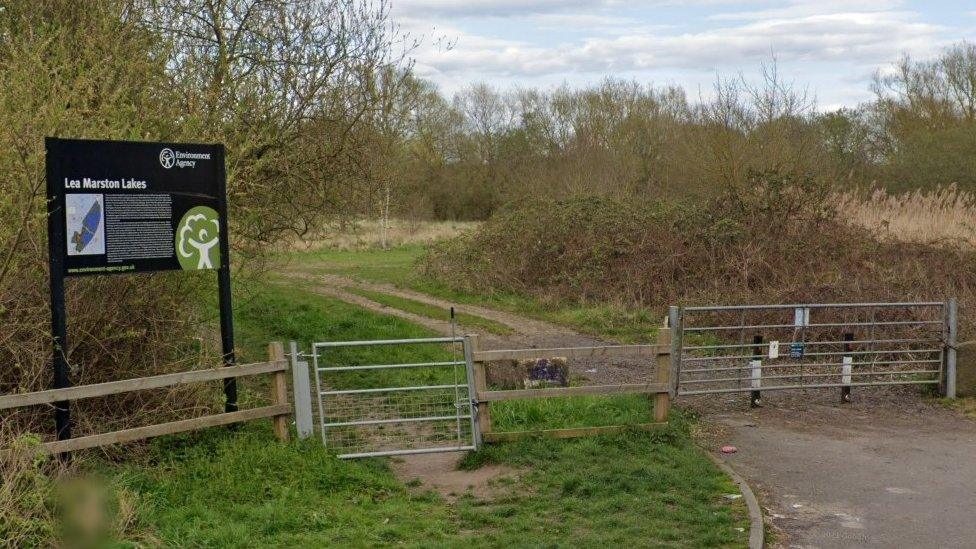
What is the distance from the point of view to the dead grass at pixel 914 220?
70.9ft

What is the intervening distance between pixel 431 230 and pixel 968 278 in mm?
30972

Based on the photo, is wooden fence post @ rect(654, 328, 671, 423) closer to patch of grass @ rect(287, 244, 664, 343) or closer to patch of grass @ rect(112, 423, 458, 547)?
patch of grass @ rect(112, 423, 458, 547)

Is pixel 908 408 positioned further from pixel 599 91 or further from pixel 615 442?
pixel 599 91

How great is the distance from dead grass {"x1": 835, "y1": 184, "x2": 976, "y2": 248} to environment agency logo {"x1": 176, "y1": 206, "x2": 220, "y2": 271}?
1694 cm

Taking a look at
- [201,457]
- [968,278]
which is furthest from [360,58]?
[968,278]

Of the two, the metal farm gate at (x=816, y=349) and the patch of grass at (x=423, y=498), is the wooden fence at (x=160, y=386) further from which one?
the metal farm gate at (x=816, y=349)

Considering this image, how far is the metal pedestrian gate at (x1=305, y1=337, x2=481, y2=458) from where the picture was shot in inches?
373

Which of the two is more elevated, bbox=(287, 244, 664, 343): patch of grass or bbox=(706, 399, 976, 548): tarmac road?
bbox=(287, 244, 664, 343): patch of grass

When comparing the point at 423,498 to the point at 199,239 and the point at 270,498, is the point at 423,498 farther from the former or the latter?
the point at 199,239

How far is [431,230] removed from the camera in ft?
156

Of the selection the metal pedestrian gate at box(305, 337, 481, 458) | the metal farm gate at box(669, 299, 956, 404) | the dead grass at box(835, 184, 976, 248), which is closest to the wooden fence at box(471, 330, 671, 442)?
the metal pedestrian gate at box(305, 337, 481, 458)

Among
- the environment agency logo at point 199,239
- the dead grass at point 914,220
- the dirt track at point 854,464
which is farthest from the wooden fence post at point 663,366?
the dead grass at point 914,220

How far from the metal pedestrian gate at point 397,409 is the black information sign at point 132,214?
4.12 feet

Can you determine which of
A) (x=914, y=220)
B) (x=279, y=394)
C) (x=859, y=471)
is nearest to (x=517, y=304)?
(x=914, y=220)
